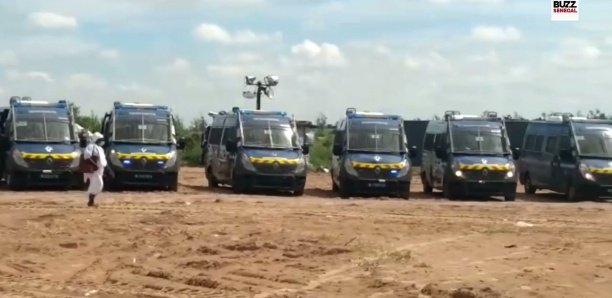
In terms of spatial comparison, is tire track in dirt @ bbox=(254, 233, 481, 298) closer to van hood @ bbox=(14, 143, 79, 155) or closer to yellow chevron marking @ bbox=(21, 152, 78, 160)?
yellow chevron marking @ bbox=(21, 152, 78, 160)

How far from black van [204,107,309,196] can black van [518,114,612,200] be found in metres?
7.28

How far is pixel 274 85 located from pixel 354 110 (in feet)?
35.1

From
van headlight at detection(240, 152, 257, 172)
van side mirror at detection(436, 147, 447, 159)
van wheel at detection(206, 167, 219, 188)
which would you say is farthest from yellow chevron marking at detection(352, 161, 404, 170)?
van wheel at detection(206, 167, 219, 188)

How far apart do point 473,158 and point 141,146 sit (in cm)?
904

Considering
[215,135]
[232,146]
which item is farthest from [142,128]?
[215,135]

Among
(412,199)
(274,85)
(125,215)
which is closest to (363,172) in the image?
(412,199)

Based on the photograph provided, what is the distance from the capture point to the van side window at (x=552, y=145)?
98.8 ft

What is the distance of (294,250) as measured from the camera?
15.3m

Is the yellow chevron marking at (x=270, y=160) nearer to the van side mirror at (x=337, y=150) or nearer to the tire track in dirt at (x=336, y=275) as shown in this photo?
the van side mirror at (x=337, y=150)

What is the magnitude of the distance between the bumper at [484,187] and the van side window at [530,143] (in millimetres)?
4333

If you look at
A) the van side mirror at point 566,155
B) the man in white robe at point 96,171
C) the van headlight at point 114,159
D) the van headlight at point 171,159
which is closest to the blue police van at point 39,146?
the van headlight at point 114,159

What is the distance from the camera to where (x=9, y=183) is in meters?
27.8

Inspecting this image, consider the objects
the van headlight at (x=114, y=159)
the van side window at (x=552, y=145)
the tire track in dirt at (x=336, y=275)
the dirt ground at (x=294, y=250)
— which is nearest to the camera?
the tire track in dirt at (x=336, y=275)

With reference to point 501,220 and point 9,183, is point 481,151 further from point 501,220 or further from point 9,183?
point 9,183
